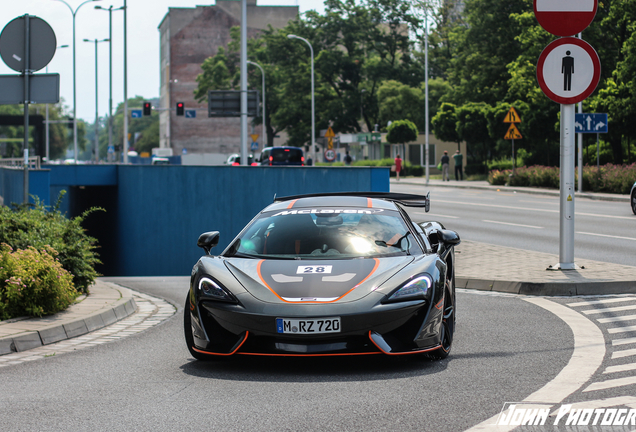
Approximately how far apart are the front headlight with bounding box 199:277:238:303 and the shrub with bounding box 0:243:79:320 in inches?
108

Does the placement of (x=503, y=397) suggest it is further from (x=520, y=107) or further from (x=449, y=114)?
(x=449, y=114)

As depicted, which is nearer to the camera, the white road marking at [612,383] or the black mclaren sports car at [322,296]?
the white road marking at [612,383]

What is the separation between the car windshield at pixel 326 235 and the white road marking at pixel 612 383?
1814 millimetres

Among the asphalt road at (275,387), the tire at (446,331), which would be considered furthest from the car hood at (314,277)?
the asphalt road at (275,387)

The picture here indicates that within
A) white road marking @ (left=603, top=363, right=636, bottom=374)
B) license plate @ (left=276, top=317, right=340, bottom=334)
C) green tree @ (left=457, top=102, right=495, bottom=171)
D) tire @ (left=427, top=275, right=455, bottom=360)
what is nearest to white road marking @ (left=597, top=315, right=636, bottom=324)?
white road marking @ (left=603, top=363, right=636, bottom=374)

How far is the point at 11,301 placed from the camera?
8156mm

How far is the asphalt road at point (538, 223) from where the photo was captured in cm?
1529

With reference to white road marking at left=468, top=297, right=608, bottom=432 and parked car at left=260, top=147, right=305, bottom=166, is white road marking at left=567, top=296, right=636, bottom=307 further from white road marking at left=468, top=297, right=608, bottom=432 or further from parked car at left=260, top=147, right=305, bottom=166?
parked car at left=260, top=147, right=305, bottom=166

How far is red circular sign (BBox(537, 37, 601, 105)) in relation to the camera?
1068 centimetres

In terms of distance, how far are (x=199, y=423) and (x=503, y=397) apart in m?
1.80

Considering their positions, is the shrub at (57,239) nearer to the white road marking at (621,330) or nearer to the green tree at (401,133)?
the white road marking at (621,330)

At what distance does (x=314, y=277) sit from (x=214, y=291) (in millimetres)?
711

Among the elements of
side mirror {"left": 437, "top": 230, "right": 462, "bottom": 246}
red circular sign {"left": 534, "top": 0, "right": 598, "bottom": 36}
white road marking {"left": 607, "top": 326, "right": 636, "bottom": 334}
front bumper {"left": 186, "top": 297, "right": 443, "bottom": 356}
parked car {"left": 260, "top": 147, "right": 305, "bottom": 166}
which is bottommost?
white road marking {"left": 607, "top": 326, "right": 636, "bottom": 334}

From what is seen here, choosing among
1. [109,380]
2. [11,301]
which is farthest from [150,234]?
[109,380]
